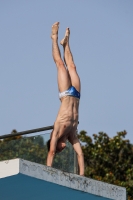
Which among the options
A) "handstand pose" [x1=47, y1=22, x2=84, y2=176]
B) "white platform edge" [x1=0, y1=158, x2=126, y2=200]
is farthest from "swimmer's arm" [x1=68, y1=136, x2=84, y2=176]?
"white platform edge" [x1=0, y1=158, x2=126, y2=200]

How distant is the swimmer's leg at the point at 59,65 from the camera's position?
13109 mm

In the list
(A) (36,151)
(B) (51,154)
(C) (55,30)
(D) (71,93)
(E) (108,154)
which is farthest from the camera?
(E) (108,154)

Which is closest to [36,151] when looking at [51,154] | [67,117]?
[51,154]

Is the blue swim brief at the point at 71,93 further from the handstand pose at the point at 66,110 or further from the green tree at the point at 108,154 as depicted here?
the green tree at the point at 108,154

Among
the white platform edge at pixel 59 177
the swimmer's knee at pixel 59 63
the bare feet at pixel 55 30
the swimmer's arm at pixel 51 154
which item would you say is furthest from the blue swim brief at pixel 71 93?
the white platform edge at pixel 59 177

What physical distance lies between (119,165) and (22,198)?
1810cm

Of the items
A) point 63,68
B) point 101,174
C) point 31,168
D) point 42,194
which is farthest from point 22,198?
point 101,174

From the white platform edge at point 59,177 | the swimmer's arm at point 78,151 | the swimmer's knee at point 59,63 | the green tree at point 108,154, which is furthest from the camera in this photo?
the green tree at point 108,154

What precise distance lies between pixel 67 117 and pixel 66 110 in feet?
0.42

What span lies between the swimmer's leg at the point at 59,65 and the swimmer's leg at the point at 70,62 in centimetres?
16

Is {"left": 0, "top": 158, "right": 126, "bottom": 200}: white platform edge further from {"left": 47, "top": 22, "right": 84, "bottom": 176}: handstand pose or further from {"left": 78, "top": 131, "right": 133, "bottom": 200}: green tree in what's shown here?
{"left": 78, "top": 131, "right": 133, "bottom": 200}: green tree

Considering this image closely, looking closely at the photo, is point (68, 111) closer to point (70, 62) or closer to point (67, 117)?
point (67, 117)

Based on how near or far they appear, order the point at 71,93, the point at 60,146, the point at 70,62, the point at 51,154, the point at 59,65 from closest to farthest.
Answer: the point at 51,154 → the point at 60,146 → the point at 71,93 → the point at 59,65 → the point at 70,62

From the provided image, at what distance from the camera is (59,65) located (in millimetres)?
13344
